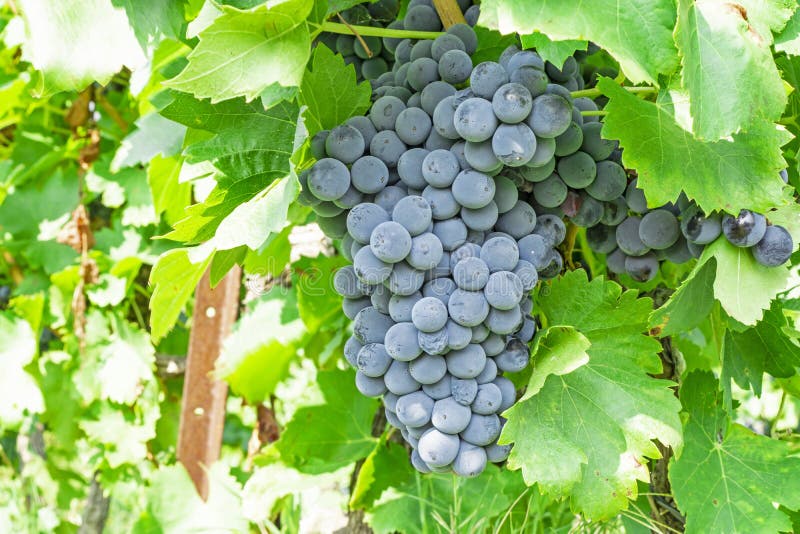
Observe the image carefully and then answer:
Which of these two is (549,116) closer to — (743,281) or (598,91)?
(598,91)

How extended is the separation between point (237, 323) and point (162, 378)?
1.45 ft

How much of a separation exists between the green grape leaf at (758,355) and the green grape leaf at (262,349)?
2.79ft

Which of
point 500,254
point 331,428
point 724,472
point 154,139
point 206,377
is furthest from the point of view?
point 206,377

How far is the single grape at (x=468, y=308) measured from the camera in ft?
2.34

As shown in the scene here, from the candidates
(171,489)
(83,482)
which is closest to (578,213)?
(171,489)

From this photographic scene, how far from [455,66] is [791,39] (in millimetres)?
333

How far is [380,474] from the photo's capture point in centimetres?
124

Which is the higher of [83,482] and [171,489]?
[171,489]

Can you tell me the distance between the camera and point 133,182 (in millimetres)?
1722

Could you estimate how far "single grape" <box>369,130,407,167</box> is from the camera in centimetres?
77

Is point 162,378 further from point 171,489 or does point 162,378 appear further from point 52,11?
point 52,11

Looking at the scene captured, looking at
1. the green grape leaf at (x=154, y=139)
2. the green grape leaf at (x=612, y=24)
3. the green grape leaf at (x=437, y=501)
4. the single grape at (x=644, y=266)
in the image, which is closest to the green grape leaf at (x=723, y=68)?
the green grape leaf at (x=612, y=24)

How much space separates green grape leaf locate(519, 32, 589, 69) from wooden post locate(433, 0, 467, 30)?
0.73 feet

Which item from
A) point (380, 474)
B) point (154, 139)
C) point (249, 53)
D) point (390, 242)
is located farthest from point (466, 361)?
point (154, 139)
